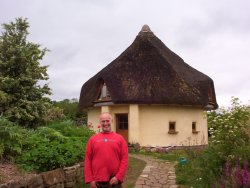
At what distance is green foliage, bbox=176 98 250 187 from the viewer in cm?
724

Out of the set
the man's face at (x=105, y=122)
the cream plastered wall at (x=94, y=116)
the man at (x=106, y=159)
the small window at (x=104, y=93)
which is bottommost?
the man at (x=106, y=159)

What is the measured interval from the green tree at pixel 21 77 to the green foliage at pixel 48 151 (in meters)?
5.07

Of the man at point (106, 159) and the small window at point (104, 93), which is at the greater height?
the small window at point (104, 93)

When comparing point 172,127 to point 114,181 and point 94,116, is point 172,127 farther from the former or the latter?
point 114,181

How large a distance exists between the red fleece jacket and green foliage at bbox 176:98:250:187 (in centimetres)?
238

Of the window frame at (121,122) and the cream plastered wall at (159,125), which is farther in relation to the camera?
the window frame at (121,122)

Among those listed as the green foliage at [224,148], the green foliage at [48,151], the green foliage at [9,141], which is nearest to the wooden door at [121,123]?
the green foliage at [224,148]

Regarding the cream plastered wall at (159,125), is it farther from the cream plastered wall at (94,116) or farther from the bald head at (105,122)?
the bald head at (105,122)

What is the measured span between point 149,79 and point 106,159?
529 inches

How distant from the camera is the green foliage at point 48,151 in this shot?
7168 millimetres

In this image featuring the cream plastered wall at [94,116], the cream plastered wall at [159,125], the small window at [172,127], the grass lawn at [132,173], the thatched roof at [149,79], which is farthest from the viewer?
the cream plastered wall at [94,116]

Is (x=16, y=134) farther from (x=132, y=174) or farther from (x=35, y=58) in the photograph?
(x=35, y=58)

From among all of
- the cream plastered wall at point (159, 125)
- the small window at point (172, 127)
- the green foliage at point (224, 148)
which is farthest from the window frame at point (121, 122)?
the green foliage at point (224, 148)

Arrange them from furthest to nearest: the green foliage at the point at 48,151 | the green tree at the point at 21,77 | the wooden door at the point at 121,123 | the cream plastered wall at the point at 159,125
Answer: the wooden door at the point at 121,123 → the cream plastered wall at the point at 159,125 → the green tree at the point at 21,77 → the green foliage at the point at 48,151
